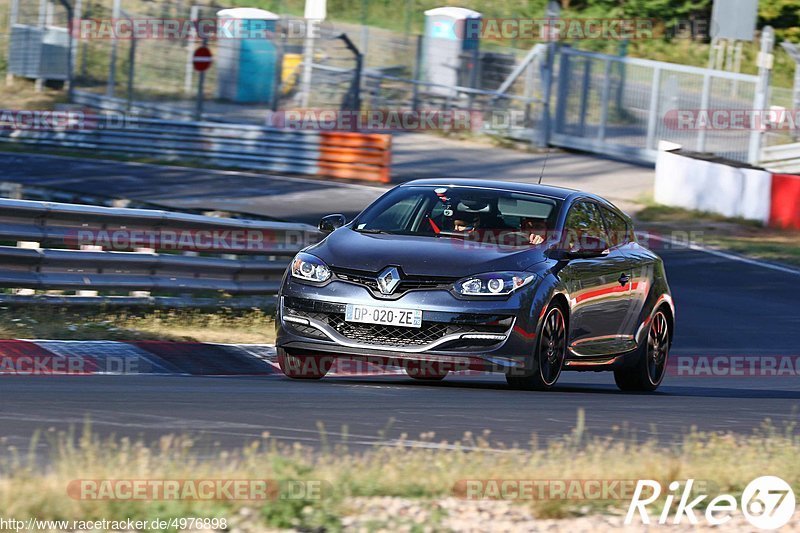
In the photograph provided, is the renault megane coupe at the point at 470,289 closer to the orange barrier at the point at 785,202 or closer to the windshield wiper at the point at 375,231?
the windshield wiper at the point at 375,231

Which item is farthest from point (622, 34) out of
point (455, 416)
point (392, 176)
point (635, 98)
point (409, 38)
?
point (455, 416)

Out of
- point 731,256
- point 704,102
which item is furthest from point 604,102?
point 731,256

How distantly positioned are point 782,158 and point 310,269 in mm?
22905

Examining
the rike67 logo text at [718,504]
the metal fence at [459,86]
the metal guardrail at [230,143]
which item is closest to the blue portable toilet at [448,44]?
the metal fence at [459,86]

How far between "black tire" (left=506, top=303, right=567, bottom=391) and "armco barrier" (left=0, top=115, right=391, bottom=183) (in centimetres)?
1952

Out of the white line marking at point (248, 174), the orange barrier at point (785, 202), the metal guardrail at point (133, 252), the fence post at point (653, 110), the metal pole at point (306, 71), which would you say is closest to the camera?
the metal guardrail at point (133, 252)

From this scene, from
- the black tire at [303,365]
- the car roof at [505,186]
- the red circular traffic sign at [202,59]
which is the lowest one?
the black tire at [303,365]

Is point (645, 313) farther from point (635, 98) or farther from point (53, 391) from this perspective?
point (635, 98)

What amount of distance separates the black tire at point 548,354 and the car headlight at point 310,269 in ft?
4.44

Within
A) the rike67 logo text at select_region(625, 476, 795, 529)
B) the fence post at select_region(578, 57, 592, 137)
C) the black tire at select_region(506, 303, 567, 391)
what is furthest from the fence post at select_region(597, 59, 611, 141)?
the rike67 logo text at select_region(625, 476, 795, 529)

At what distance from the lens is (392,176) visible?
3022 centimetres

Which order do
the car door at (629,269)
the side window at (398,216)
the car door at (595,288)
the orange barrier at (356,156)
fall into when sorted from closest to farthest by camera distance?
the car door at (595,288) < the side window at (398,216) < the car door at (629,269) < the orange barrier at (356,156)

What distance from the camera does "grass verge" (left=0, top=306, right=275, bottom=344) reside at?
11031mm

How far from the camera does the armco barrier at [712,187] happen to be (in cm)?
2633
